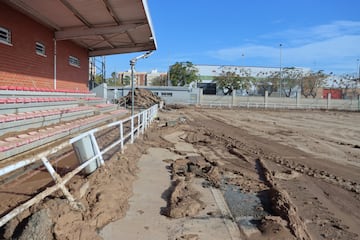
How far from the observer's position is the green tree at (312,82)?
85.8 meters

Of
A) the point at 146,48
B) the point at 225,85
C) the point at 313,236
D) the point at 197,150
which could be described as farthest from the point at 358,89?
the point at 313,236

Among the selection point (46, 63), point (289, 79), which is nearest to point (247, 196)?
point (46, 63)

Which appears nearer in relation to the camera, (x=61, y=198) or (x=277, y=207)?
(x=61, y=198)

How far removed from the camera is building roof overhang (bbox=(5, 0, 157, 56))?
12789 mm

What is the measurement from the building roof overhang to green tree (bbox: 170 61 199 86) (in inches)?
2964

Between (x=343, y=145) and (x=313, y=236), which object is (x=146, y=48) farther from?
(x=313, y=236)

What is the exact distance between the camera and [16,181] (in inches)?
234

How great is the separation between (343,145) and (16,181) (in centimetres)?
1458

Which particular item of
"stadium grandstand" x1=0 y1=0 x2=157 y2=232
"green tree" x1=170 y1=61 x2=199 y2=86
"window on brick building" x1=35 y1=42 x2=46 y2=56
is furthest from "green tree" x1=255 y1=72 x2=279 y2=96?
"window on brick building" x1=35 y1=42 x2=46 y2=56

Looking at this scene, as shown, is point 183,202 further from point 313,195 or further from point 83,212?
point 313,195

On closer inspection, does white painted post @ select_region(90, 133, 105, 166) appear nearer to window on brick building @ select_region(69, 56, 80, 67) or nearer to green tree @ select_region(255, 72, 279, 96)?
window on brick building @ select_region(69, 56, 80, 67)

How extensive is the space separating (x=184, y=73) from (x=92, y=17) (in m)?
80.6

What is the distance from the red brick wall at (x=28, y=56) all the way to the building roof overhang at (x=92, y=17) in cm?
41

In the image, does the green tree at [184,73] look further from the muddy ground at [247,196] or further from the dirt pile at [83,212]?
the dirt pile at [83,212]
